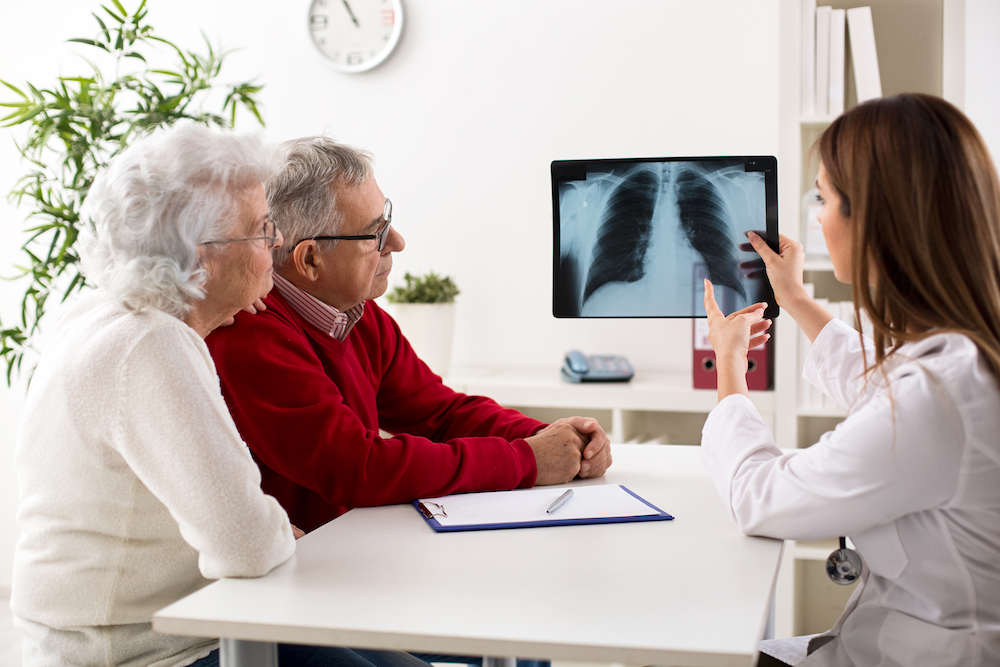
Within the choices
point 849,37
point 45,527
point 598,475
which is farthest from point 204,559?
point 849,37

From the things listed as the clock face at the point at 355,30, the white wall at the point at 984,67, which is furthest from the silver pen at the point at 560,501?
the clock face at the point at 355,30

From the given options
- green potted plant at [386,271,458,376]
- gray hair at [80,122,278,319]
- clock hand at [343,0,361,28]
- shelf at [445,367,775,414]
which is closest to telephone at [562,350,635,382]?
shelf at [445,367,775,414]

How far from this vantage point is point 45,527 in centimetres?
103

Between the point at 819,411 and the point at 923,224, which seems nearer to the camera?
the point at 923,224

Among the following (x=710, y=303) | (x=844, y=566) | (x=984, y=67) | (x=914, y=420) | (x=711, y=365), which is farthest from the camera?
(x=711, y=365)

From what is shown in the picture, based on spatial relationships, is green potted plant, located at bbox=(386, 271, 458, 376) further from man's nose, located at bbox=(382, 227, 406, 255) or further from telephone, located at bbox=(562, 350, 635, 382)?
man's nose, located at bbox=(382, 227, 406, 255)

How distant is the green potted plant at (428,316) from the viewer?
8.21ft

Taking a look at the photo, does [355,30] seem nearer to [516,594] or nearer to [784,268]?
[784,268]

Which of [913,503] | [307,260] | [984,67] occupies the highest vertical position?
[984,67]

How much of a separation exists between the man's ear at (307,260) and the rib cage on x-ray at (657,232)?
42cm

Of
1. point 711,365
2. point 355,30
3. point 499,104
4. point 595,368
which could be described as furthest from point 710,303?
point 355,30

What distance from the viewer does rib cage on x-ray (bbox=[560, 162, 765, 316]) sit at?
1.37 m

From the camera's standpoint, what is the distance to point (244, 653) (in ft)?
2.92

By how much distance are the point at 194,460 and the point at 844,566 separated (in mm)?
794
